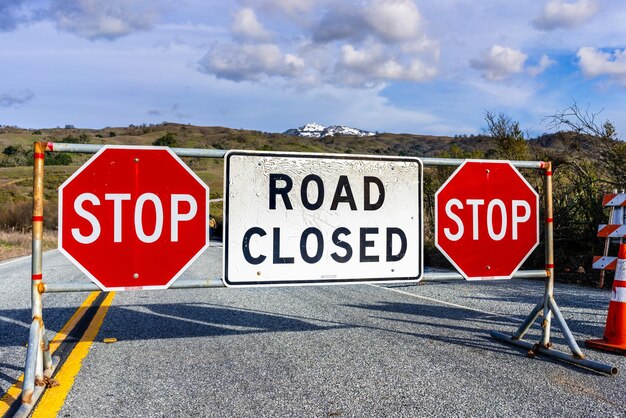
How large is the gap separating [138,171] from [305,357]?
6.47ft

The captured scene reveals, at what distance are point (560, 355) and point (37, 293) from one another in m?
4.04

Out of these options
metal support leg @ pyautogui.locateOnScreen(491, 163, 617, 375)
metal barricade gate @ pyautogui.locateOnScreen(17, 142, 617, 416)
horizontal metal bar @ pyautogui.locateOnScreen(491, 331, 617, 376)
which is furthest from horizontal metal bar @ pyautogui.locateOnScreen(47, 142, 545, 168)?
horizontal metal bar @ pyautogui.locateOnScreen(491, 331, 617, 376)

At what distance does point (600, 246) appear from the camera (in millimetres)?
12133

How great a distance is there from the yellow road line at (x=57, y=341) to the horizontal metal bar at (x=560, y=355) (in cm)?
398

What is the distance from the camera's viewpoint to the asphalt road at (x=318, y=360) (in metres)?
3.76

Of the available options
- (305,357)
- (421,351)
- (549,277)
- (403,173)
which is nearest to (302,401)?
(305,357)

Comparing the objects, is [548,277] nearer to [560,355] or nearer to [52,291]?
[560,355]

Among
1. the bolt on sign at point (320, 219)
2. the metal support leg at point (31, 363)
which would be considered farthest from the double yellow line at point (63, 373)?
the bolt on sign at point (320, 219)

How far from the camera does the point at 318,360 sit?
4.79 metres

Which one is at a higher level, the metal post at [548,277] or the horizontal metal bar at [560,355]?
the metal post at [548,277]

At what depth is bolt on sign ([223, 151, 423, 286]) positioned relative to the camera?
486 centimetres

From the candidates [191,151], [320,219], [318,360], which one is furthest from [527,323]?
[191,151]

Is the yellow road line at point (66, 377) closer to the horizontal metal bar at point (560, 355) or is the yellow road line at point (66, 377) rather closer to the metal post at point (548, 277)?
the horizontal metal bar at point (560, 355)

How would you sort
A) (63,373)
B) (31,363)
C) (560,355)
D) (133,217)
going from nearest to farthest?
(31,363) → (63,373) → (133,217) → (560,355)
